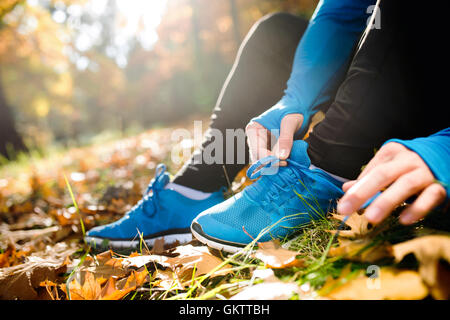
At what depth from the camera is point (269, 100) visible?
1.56 metres

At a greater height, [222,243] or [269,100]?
[269,100]

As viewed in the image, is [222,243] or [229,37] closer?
[222,243]

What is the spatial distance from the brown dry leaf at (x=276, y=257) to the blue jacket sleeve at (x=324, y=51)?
0.62 m

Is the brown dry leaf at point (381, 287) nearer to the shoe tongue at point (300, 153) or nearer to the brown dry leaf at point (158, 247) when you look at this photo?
the shoe tongue at point (300, 153)

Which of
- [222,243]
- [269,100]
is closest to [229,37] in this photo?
[269,100]

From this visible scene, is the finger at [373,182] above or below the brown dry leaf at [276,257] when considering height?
above

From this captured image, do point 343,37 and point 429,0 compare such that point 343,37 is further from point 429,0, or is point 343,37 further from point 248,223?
point 248,223

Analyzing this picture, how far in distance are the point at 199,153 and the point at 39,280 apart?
94 cm

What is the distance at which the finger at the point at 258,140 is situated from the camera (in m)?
1.04

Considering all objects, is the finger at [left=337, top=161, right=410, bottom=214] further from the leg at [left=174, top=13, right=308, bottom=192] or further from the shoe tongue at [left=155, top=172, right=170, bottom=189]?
the shoe tongue at [left=155, top=172, right=170, bottom=189]

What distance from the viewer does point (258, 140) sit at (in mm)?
1070

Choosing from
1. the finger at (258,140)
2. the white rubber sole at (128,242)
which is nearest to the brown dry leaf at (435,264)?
the finger at (258,140)

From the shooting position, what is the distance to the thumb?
3.23 feet

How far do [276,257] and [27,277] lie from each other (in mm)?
956
